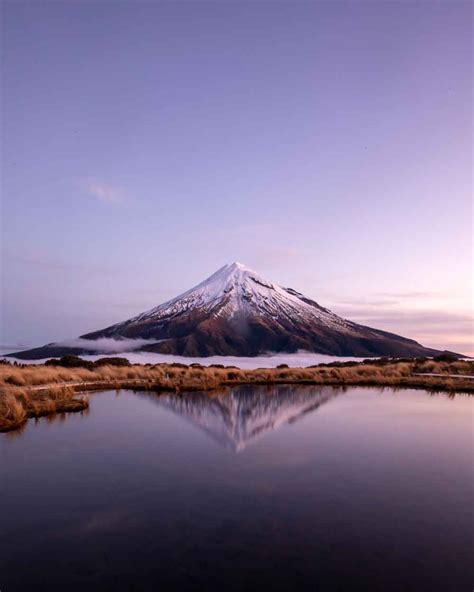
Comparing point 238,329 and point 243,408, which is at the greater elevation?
point 238,329

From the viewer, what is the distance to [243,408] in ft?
54.2

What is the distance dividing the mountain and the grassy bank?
56927mm

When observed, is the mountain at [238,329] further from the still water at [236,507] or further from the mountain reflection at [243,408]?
the still water at [236,507]

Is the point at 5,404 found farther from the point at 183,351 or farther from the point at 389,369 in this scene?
the point at 183,351

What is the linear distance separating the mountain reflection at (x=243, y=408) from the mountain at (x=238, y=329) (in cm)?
6528

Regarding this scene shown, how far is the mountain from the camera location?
313ft

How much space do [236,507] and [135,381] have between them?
20.2 meters

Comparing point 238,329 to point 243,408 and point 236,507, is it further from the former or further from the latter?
point 236,507

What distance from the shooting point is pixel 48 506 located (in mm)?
6375

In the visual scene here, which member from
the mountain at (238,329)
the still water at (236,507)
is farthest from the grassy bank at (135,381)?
the mountain at (238,329)

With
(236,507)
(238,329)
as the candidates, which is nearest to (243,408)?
(236,507)

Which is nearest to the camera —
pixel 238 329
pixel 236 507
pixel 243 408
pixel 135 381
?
pixel 236 507

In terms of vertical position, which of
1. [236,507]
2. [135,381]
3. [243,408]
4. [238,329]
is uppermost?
[238,329]

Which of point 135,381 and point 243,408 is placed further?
point 135,381
